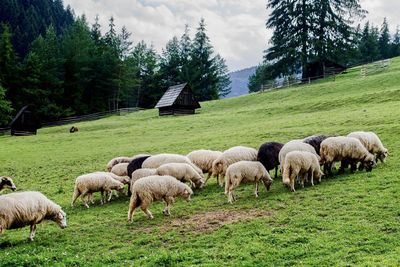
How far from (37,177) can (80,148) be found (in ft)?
37.3

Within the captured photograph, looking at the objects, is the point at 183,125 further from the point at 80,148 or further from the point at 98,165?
the point at 98,165

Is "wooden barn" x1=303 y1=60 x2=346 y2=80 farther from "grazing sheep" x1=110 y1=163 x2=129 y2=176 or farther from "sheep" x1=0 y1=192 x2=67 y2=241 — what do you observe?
"sheep" x1=0 y1=192 x2=67 y2=241

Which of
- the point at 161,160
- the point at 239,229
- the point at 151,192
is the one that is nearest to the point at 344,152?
the point at 239,229

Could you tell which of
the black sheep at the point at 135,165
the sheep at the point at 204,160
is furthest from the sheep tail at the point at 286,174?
the black sheep at the point at 135,165

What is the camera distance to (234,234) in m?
11.2

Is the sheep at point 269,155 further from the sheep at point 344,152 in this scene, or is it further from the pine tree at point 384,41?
the pine tree at point 384,41

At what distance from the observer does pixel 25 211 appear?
38.5 feet

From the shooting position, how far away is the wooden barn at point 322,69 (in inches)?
2500

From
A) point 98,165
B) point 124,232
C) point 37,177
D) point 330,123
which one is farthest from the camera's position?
point 330,123

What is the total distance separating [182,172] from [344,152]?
5958 millimetres

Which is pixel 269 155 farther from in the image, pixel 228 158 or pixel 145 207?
pixel 145 207

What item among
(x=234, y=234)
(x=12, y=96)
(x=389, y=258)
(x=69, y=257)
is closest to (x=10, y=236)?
(x=69, y=257)

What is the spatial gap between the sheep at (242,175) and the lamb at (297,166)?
0.69 metres

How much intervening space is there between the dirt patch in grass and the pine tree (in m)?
106
